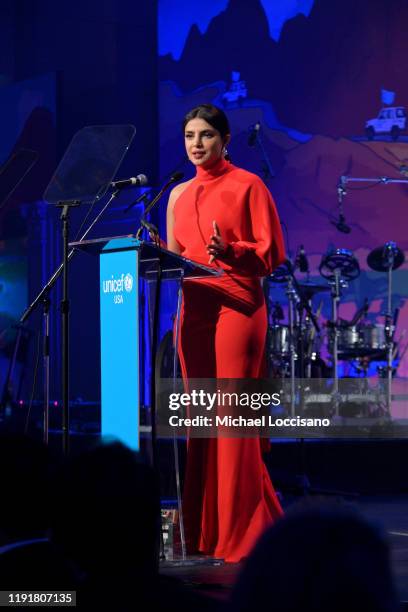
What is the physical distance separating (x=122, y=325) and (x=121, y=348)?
82 mm

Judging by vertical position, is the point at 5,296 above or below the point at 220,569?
above

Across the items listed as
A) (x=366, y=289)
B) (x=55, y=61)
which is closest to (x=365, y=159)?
(x=366, y=289)

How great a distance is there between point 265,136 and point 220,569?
555cm

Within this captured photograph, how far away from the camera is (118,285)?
132 inches

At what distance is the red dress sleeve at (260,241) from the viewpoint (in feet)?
12.3

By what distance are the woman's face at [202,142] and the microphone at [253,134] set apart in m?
3.99

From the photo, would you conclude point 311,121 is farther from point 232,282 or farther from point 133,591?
point 133,591

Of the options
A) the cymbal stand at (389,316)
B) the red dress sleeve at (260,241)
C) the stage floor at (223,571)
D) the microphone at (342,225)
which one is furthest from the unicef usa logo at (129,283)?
the microphone at (342,225)

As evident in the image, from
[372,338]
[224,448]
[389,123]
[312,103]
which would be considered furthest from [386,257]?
[224,448]

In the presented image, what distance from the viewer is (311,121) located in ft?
28.2

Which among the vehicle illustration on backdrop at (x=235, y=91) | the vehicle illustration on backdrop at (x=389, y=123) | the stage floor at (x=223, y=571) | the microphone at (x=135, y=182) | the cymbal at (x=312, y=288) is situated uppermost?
the vehicle illustration on backdrop at (x=235, y=91)

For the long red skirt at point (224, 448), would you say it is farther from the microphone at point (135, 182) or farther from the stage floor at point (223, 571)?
the microphone at point (135, 182)

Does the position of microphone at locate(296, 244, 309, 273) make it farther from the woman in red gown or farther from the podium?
the podium

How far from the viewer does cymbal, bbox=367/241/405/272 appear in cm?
841
